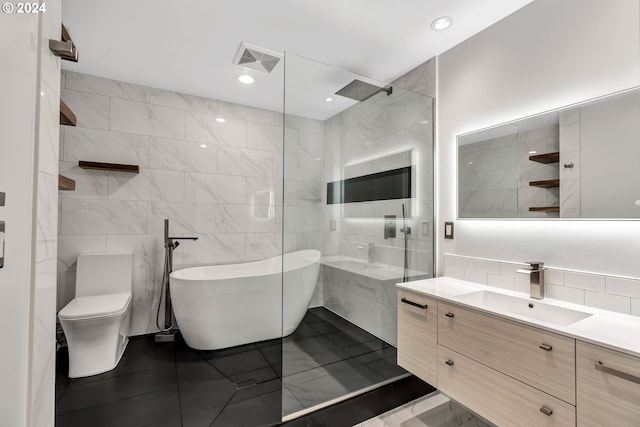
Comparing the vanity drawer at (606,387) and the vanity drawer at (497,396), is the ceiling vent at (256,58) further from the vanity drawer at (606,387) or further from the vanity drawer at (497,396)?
the vanity drawer at (606,387)

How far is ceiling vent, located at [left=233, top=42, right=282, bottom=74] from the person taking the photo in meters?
2.29

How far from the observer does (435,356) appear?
170 cm

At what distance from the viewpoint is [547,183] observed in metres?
1.65

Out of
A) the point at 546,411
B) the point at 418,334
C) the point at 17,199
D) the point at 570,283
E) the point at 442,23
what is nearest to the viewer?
the point at 17,199

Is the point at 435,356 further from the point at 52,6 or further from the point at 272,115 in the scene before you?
the point at 272,115

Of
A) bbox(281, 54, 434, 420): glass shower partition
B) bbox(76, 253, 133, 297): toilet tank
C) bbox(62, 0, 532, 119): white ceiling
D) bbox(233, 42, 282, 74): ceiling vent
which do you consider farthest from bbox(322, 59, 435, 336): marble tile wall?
bbox(76, 253, 133, 297): toilet tank

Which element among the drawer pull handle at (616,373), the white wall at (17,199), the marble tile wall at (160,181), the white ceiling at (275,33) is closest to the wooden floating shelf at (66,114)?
the white wall at (17,199)

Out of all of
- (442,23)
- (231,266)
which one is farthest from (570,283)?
(231,266)

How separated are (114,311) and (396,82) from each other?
314cm

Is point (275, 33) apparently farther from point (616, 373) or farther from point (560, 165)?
point (616, 373)

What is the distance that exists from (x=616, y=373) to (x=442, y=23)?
2.09 m

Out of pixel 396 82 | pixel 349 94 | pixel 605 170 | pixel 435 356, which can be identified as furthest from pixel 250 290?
pixel 605 170

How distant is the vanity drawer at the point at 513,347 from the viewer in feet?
3.81

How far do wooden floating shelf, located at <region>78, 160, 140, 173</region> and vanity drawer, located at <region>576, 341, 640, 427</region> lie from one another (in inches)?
137
